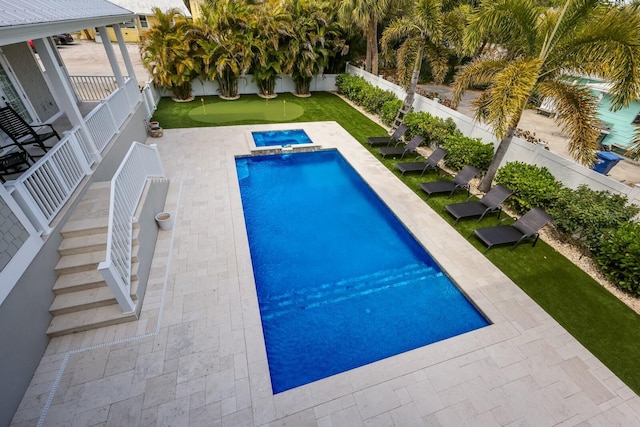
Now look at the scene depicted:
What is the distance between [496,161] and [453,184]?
54.2 inches

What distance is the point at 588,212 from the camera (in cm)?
675

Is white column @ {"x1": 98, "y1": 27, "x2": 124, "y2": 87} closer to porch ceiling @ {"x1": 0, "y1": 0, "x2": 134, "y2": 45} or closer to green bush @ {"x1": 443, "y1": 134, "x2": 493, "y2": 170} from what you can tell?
porch ceiling @ {"x1": 0, "y1": 0, "x2": 134, "y2": 45}

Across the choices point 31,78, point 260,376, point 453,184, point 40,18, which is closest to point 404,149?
point 453,184

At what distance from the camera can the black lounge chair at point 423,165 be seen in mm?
10258

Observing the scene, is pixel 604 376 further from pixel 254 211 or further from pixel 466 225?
pixel 254 211

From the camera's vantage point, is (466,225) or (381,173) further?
(381,173)

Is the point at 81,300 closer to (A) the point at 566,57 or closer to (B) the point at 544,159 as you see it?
(A) the point at 566,57

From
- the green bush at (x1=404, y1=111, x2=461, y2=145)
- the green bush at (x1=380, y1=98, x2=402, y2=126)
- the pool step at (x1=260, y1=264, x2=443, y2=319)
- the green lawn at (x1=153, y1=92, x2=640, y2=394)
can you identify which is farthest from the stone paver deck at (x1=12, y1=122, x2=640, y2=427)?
the green bush at (x1=380, y1=98, x2=402, y2=126)

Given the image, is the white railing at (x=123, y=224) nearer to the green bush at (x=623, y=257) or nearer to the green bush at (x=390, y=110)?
the green bush at (x=623, y=257)

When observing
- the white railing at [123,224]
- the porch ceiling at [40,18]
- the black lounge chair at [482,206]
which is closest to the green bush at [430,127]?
the black lounge chair at [482,206]

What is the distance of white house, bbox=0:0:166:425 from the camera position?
3.92 m

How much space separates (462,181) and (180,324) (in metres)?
8.69

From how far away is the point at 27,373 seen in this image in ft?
13.7

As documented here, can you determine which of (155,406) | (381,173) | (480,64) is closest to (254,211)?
(381,173)
